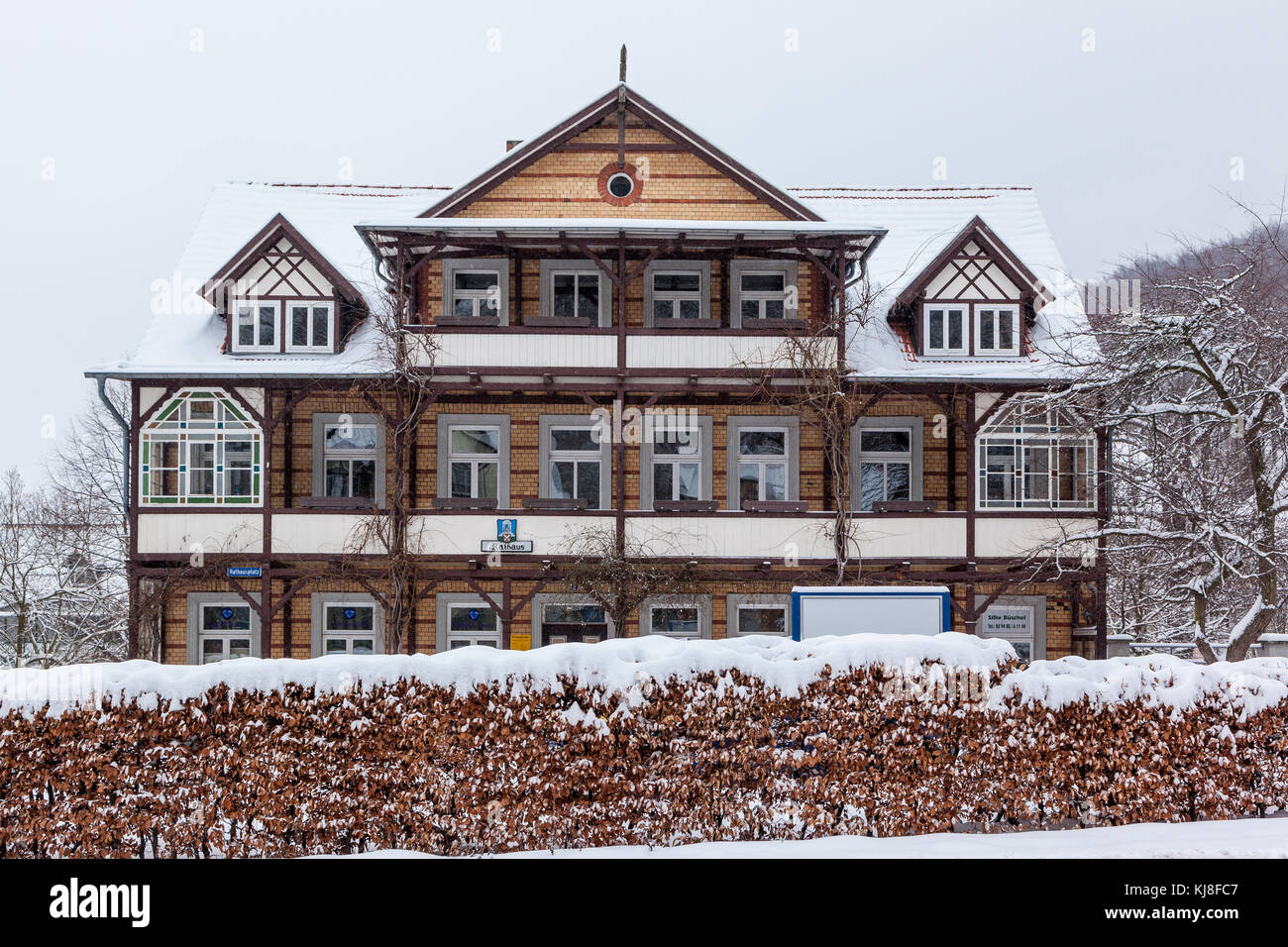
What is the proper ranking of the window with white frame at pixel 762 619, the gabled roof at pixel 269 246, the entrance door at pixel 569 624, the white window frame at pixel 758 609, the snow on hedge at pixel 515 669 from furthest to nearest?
the entrance door at pixel 569 624 < the window with white frame at pixel 762 619 < the white window frame at pixel 758 609 < the gabled roof at pixel 269 246 < the snow on hedge at pixel 515 669

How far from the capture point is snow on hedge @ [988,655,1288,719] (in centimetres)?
900

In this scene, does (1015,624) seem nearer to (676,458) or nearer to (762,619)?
(762,619)

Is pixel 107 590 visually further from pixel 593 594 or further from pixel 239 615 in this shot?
pixel 593 594

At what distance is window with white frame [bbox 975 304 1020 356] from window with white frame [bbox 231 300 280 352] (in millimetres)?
13459

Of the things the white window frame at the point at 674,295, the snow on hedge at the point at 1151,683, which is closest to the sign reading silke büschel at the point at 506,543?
the white window frame at the point at 674,295

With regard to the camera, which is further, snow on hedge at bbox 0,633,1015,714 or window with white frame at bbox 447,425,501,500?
window with white frame at bbox 447,425,501,500

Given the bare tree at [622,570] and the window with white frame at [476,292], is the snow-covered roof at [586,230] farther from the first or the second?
the bare tree at [622,570]

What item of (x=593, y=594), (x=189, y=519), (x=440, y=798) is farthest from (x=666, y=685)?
(x=189, y=519)

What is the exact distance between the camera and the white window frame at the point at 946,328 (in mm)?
19078

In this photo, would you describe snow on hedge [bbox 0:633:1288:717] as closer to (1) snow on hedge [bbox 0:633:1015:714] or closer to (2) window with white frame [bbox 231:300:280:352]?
(1) snow on hedge [bbox 0:633:1015:714]

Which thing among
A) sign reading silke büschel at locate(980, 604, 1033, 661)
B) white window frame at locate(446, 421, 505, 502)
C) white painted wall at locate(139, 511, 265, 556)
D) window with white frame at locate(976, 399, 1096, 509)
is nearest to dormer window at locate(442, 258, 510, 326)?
white window frame at locate(446, 421, 505, 502)

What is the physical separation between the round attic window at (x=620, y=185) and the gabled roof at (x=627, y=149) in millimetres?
565

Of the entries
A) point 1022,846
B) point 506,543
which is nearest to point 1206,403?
point 1022,846

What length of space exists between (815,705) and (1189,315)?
974 centimetres
